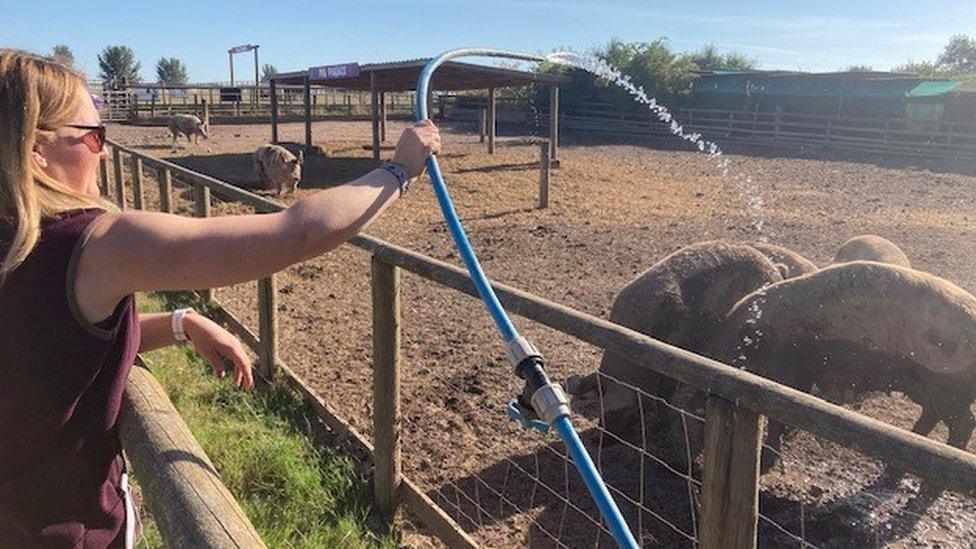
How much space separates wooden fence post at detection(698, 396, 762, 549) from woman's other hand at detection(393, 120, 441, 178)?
94cm

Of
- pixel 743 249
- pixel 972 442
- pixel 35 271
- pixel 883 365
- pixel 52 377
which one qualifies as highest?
pixel 35 271

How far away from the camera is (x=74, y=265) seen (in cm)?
140

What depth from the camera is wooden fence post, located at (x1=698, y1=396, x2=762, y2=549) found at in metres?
1.97

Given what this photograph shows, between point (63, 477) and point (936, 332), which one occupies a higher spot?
point (63, 477)

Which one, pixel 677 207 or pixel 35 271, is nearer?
pixel 35 271

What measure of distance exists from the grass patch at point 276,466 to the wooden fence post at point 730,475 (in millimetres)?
1882

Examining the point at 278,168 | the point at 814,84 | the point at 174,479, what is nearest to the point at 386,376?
the point at 174,479

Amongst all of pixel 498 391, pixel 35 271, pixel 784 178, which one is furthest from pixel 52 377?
pixel 784 178

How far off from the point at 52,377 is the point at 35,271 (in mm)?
208

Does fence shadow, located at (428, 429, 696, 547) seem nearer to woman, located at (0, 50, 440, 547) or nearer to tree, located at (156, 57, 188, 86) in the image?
woman, located at (0, 50, 440, 547)

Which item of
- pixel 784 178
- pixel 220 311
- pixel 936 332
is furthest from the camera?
pixel 784 178

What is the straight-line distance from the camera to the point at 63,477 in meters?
1.64

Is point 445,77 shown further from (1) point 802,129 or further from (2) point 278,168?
(1) point 802,129

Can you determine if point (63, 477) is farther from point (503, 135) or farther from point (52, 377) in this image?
point (503, 135)
